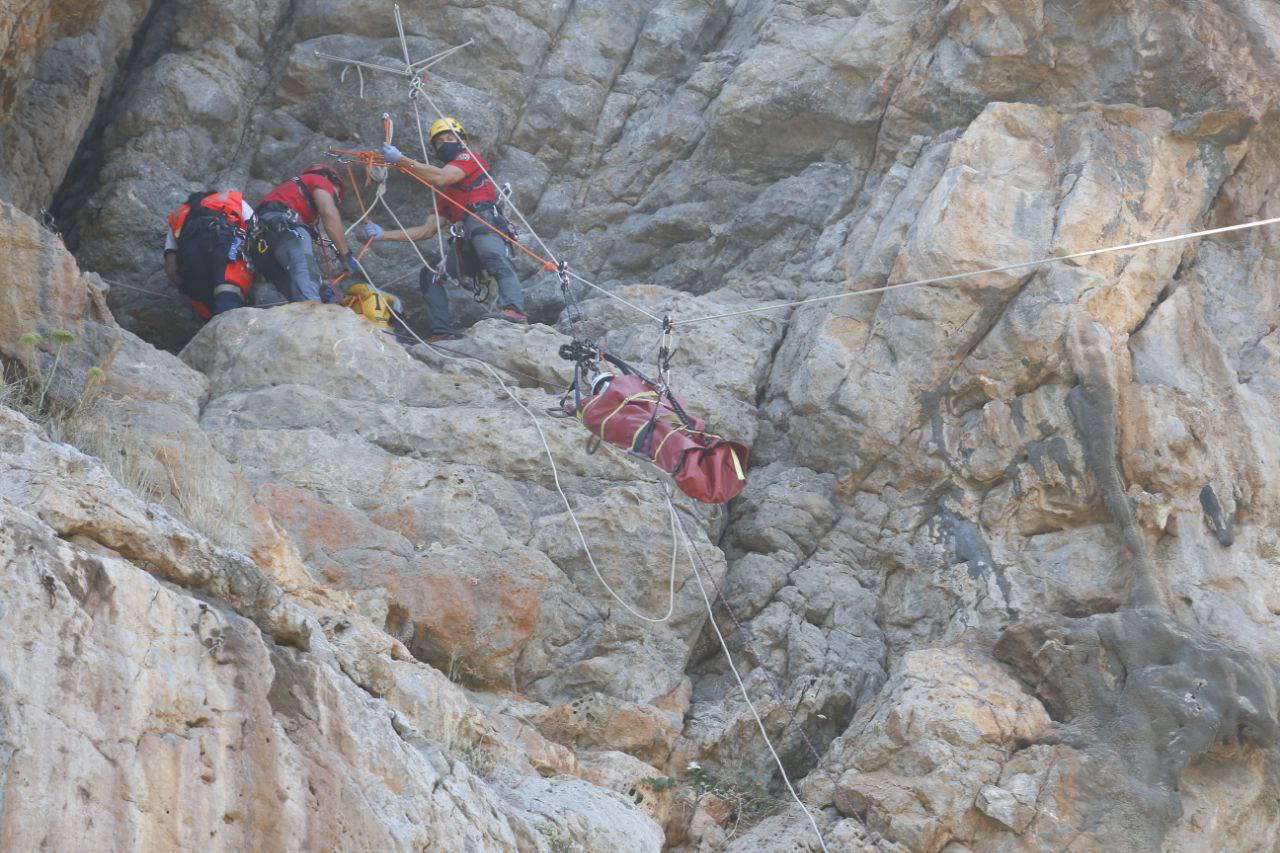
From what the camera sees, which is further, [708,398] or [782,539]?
[708,398]

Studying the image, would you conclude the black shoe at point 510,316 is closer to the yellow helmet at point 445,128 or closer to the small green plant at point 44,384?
the yellow helmet at point 445,128

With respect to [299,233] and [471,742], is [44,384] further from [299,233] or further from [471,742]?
[299,233]

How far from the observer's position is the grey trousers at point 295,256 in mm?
11539

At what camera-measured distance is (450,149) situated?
1258cm

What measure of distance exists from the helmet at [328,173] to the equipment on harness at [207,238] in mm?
647

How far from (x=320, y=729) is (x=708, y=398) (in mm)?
5652

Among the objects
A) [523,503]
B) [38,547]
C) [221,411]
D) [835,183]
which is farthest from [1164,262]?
[38,547]

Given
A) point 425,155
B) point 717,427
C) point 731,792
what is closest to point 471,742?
point 731,792

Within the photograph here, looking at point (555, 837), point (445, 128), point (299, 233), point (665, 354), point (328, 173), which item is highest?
point (445, 128)

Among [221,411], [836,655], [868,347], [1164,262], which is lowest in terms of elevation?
[221,411]

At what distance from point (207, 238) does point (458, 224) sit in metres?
1.91

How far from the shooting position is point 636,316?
11961 mm

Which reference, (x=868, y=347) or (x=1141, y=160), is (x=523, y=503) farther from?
(x=1141, y=160)

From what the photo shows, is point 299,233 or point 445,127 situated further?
point 445,127
